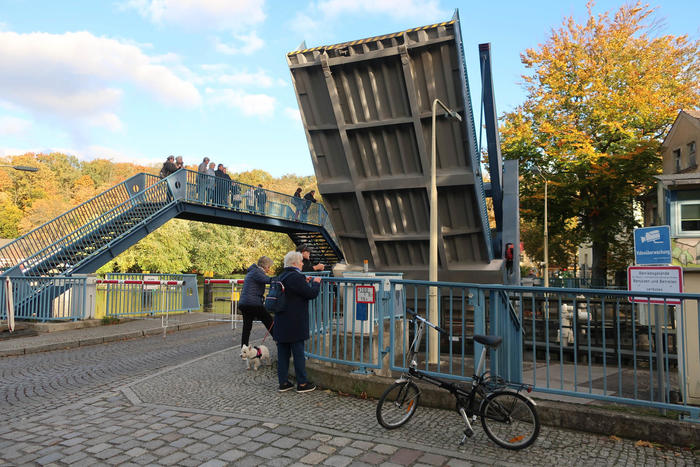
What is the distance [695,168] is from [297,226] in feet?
58.1

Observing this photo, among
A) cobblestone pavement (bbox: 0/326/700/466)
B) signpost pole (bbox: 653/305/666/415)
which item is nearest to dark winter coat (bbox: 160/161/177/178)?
cobblestone pavement (bbox: 0/326/700/466)

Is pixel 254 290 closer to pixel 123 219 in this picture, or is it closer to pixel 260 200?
pixel 123 219

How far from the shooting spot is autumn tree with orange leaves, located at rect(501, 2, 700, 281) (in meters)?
22.6

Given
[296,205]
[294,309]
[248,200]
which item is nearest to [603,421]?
[294,309]

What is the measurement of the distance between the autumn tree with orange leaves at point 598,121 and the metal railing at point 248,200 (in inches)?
410

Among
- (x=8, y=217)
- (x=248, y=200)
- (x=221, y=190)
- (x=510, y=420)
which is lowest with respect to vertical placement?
(x=510, y=420)

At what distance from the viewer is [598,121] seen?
23203mm

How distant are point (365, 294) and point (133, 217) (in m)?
13.1

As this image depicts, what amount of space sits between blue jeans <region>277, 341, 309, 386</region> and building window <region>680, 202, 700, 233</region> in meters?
5.27

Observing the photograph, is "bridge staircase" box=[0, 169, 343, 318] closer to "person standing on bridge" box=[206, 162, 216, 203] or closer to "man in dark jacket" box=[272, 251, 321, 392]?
"person standing on bridge" box=[206, 162, 216, 203]

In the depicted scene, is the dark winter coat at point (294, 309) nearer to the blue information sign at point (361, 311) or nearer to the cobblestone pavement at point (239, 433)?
the blue information sign at point (361, 311)

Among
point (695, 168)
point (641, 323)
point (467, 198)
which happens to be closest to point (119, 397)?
point (641, 323)

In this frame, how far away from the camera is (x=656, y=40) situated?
24359 mm

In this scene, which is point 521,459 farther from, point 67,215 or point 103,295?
point 67,215
